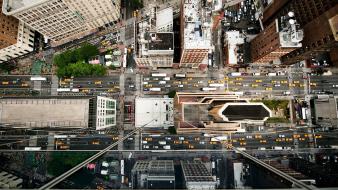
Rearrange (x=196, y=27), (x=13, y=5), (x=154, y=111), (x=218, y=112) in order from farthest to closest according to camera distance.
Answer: (x=154, y=111) < (x=13, y=5) < (x=196, y=27) < (x=218, y=112)

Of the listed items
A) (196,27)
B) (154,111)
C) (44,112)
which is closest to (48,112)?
(44,112)

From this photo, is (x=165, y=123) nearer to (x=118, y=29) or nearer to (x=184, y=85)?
(x=184, y=85)

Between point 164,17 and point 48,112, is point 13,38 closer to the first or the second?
point 48,112

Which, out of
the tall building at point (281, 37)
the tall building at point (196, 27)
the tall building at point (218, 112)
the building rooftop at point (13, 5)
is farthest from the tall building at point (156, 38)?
the building rooftop at point (13, 5)

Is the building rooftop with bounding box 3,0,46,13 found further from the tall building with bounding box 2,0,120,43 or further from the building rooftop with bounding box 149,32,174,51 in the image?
the building rooftop with bounding box 149,32,174,51

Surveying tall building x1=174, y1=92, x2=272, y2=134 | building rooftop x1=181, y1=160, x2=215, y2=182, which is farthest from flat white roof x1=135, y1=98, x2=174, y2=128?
tall building x1=174, y1=92, x2=272, y2=134

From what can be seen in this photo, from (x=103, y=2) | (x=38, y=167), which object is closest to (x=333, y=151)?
(x=103, y=2)
